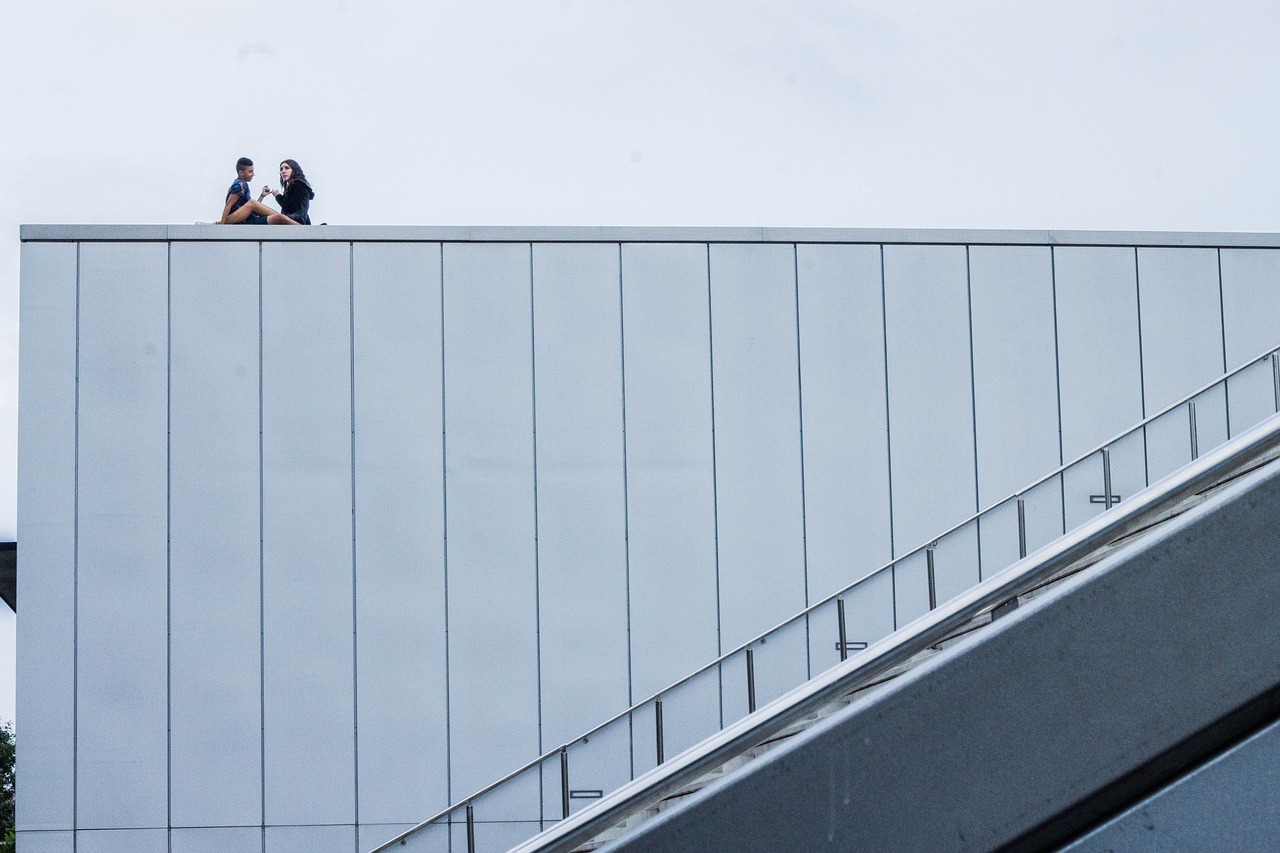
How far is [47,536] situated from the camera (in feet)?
32.5

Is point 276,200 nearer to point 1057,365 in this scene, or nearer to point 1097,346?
point 1057,365

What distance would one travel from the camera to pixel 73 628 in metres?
9.84

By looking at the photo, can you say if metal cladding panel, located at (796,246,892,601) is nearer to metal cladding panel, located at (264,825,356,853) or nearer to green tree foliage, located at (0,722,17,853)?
metal cladding panel, located at (264,825,356,853)

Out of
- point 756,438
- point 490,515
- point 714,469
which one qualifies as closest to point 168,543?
point 490,515

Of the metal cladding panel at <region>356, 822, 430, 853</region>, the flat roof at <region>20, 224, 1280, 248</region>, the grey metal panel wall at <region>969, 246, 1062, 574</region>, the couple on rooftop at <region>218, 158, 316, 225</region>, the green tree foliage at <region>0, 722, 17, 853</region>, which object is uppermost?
the couple on rooftop at <region>218, 158, 316, 225</region>

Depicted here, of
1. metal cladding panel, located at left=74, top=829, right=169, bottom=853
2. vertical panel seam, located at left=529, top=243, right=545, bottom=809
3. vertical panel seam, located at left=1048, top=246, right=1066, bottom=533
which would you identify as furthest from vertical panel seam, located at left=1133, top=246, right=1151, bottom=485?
metal cladding panel, located at left=74, top=829, right=169, bottom=853

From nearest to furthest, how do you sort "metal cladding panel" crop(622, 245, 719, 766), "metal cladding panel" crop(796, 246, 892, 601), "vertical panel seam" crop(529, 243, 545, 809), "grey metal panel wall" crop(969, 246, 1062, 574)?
1. "vertical panel seam" crop(529, 243, 545, 809)
2. "metal cladding panel" crop(622, 245, 719, 766)
3. "metal cladding panel" crop(796, 246, 892, 601)
4. "grey metal panel wall" crop(969, 246, 1062, 574)

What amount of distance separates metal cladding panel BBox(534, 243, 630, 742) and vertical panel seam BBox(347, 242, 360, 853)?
1.56 m

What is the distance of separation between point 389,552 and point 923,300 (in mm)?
5220

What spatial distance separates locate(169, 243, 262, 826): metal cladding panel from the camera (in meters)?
9.76

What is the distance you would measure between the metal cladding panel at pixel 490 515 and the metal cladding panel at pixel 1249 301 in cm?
644

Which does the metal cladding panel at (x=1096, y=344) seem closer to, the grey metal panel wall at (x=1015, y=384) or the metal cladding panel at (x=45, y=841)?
the grey metal panel wall at (x=1015, y=384)

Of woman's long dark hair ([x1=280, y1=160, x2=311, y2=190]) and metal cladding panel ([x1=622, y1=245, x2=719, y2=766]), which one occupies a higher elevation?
woman's long dark hair ([x1=280, y1=160, x2=311, y2=190])

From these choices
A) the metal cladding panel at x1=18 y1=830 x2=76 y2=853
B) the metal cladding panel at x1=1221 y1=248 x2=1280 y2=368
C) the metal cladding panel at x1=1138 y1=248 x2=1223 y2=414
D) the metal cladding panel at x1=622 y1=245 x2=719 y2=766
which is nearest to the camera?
the metal cladding panel at x1=18 y1=830 x2=76 y2=853
